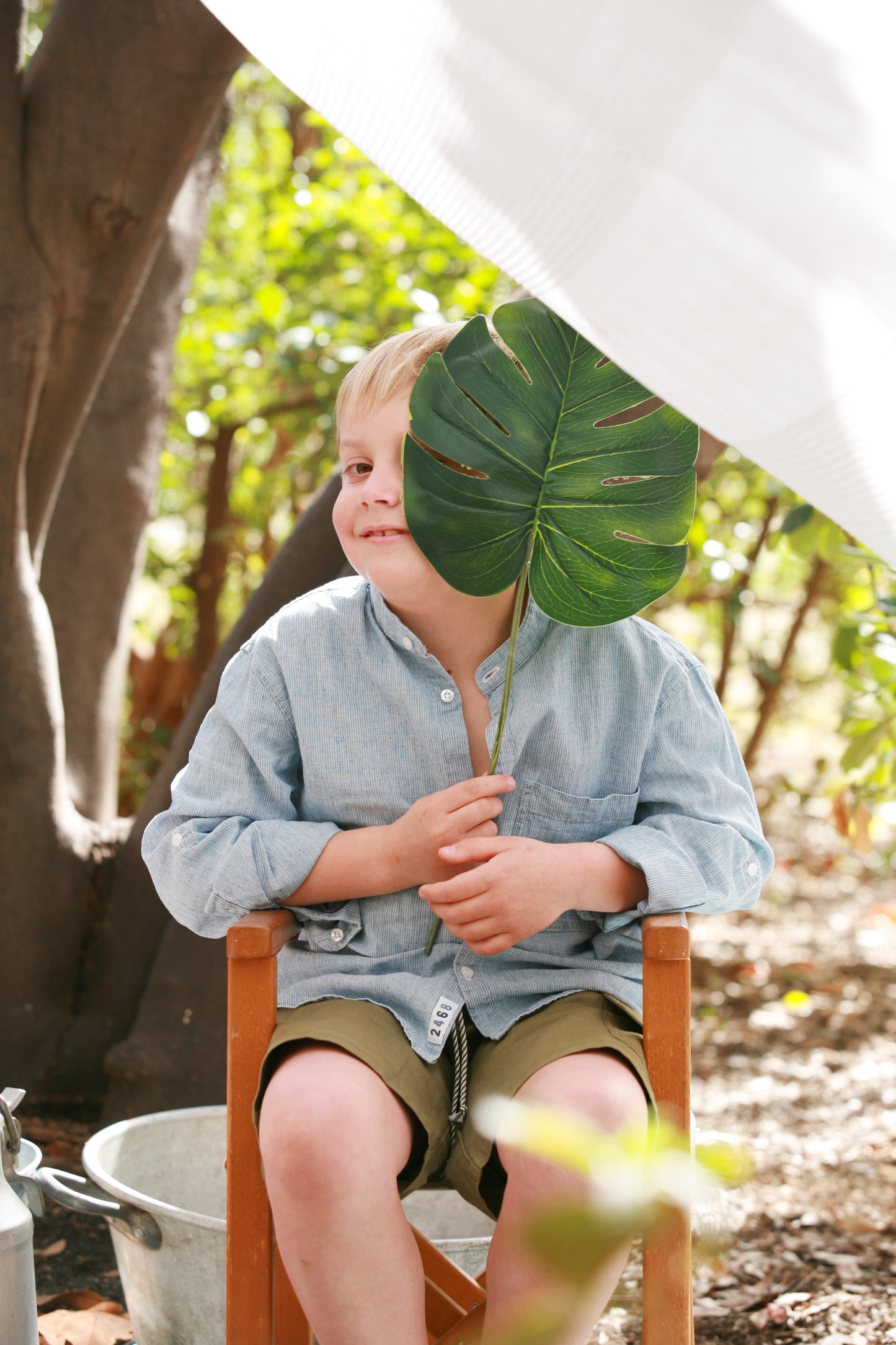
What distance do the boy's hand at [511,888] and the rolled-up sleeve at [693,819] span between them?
52 millimetres

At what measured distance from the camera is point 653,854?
120 cm

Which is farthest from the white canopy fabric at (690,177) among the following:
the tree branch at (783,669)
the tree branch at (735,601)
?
the tree branch at (783,669)

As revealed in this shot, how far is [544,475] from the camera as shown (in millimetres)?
1192

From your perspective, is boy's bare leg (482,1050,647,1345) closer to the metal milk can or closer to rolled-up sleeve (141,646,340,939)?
rolled-up sleeve (141,646,340,939)

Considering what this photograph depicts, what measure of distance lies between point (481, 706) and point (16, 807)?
115 centimetres

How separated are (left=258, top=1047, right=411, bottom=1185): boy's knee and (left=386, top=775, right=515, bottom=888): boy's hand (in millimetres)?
200

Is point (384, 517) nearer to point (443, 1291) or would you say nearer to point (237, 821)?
point (237, 821)

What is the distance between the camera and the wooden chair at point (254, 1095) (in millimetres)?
1093

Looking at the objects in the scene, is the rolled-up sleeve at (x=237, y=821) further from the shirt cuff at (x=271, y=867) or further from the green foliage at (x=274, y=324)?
the green foliage at (x=274, y=324)

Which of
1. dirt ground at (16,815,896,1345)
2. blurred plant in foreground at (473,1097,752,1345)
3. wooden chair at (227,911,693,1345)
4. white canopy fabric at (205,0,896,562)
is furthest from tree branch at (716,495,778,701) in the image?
blurred plant in foreground at (473,1097,752,1345)

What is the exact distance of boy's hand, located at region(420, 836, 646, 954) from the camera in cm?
113

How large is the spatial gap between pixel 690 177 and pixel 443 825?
0.69m

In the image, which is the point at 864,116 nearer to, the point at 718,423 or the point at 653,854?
the point at 718,423

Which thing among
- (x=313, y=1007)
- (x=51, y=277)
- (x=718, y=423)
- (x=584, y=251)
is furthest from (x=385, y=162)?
(x=51, y=277)
